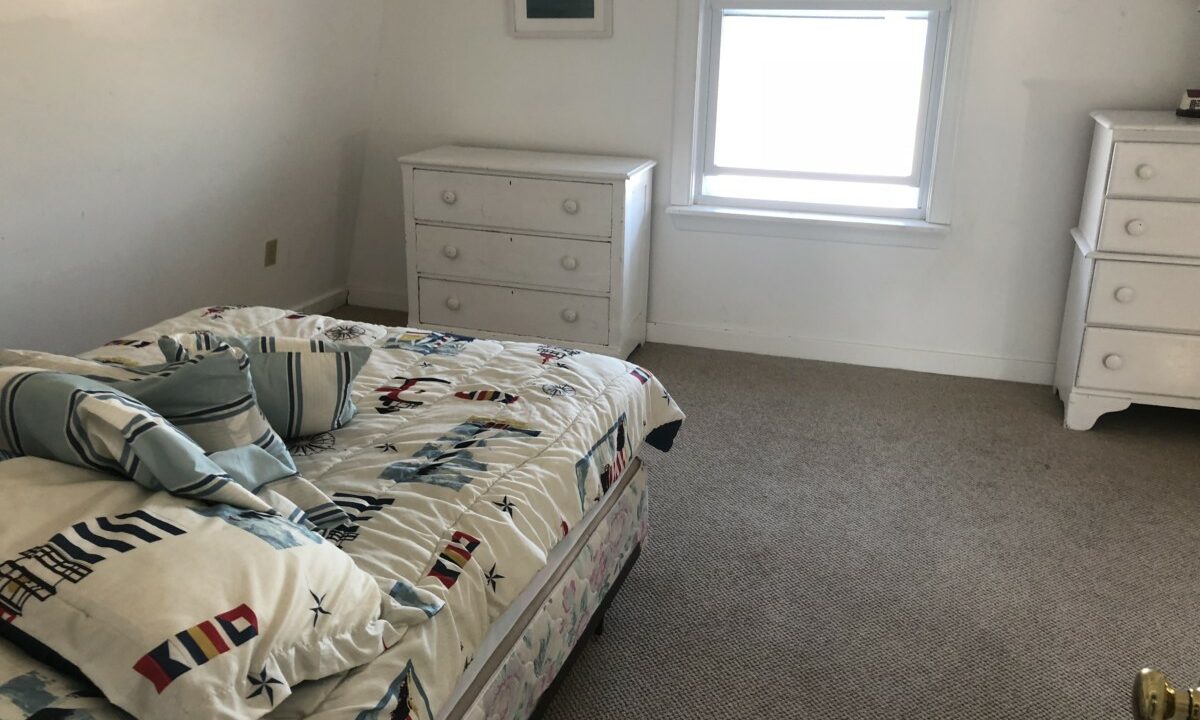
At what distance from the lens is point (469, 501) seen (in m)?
1.57

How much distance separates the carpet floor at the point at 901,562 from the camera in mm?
2035

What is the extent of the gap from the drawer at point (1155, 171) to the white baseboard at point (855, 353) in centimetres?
84

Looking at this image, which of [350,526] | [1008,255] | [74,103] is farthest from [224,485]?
[1008,255]

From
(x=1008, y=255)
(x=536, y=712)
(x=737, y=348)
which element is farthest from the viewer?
(x=737, y=348)

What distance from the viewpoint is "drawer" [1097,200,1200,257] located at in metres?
2.98

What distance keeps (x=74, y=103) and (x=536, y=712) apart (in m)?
2.10

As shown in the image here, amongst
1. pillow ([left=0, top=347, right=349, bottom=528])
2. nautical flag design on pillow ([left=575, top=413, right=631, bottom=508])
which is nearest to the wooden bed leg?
nautical flag design on pillow ([left=575, top=413, right=631, bottom=508])

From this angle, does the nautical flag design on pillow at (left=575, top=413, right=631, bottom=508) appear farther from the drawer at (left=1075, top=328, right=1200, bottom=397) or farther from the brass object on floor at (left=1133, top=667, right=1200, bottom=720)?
the drawer at (left=1075, top=328, right=1200, bottom=397)

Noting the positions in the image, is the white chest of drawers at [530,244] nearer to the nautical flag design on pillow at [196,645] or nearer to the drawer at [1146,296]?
the drawer at [1146,296]

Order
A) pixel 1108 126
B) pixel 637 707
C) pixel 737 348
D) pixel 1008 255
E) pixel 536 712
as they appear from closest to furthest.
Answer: pixel 536 712 → pixel 637 707 → pixel 1108 126 → pixel 1008 255 → pixel 737 348

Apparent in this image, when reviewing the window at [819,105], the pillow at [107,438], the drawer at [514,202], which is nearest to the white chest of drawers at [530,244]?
the drawer at [514,202]

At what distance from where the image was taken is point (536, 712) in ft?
5.74

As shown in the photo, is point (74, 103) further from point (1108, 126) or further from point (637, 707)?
point (1108, 126)

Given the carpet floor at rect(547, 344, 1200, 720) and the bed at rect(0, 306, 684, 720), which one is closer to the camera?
the bed at rect(0, 306, 684, 720)
